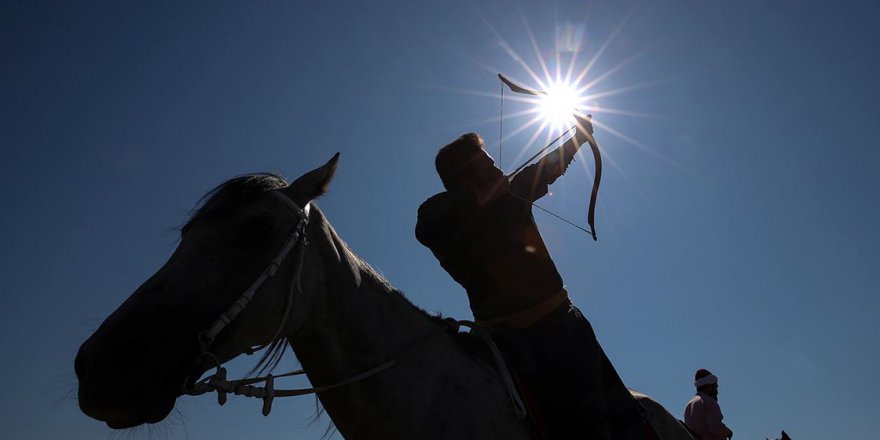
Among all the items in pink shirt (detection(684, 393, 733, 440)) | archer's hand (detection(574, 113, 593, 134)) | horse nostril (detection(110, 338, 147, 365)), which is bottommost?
horse nostril (detection(110, 338, 147, 365))

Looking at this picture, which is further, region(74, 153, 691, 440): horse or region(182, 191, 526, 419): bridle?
region(182, 191, 526, 419): bridle

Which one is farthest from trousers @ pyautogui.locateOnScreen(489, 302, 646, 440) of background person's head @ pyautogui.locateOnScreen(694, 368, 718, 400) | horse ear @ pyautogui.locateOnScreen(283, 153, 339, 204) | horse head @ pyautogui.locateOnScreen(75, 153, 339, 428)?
background person's head @ pyautogui.locateOnScreen(694, 368, 718, 400)

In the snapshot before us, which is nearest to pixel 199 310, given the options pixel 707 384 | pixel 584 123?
pixel 584 123

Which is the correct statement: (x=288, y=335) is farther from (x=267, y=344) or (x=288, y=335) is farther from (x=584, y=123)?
(x=584, y=123)

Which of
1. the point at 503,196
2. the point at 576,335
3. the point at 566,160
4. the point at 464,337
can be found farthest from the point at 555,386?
the point at 566,160

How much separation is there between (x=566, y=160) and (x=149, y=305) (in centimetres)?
284

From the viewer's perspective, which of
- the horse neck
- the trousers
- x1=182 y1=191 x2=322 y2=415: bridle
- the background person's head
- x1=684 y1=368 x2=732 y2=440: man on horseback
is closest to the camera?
x1=182 y1=191 x2=322 y2=415: bridle

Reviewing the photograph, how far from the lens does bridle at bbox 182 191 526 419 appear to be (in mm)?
2671

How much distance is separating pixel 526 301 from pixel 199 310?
1885 millimetres

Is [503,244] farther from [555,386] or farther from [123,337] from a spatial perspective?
[123,337]

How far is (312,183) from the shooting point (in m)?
3.41

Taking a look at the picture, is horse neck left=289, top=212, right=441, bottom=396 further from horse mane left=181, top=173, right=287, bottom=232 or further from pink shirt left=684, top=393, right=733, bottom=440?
pink shirt left=684, top=393, right=733, bottom=440

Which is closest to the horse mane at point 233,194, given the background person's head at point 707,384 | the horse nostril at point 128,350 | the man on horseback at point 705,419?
the horse nostril at point 128,350

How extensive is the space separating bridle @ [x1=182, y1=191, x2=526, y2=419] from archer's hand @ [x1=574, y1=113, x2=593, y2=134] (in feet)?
6.04
